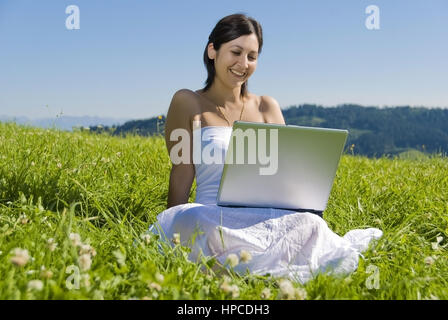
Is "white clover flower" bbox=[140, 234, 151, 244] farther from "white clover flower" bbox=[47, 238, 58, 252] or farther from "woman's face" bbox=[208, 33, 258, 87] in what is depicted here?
"woman's face" bbox=[208, 33, 258, 87]

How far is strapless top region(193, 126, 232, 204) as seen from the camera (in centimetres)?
374

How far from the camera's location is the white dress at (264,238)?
3059mm

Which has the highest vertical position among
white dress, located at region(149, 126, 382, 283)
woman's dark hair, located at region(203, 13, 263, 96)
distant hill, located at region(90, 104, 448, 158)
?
woman's dark hair, located at region(203, 13, 263, 96)

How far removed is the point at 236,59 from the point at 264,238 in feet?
5.01

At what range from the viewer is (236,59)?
12.7 feet

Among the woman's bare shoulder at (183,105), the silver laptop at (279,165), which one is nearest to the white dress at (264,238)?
the silver laptop at (279,165)

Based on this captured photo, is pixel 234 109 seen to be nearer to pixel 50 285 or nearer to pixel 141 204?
pixel 141 204

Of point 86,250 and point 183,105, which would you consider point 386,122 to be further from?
point 86,250

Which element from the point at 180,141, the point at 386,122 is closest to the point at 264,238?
the point at 180,141

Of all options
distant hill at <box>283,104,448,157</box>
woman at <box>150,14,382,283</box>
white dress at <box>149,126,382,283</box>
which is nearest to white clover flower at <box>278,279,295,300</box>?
woman at <box>150,14,382,283</box>

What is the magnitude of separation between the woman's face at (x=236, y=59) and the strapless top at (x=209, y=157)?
439 mm

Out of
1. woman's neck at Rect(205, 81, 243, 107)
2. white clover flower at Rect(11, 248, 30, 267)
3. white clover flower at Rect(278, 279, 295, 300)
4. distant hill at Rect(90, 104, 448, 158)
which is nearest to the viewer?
white clover flower at Rect(11, 248, 30, 267)

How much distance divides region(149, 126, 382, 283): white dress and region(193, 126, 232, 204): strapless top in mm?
513
